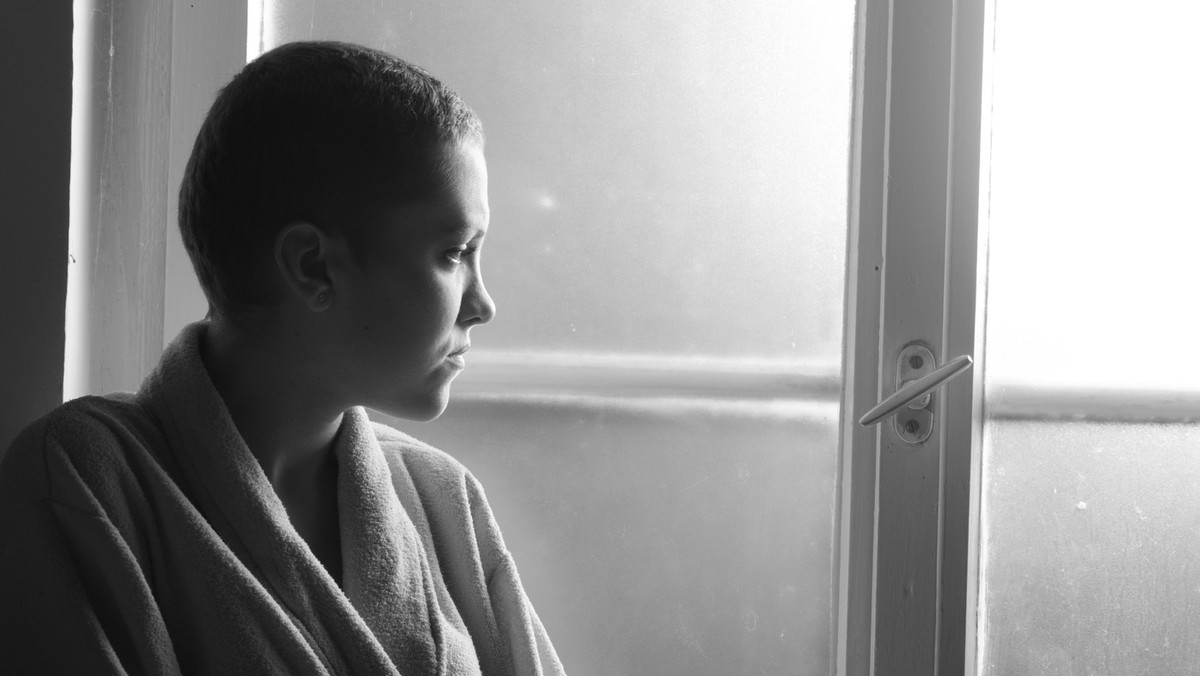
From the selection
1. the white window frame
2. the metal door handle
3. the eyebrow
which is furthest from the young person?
the metal door handle

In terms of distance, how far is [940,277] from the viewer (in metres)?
0.99

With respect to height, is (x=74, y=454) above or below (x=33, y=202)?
below

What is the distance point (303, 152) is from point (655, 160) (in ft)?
1.34

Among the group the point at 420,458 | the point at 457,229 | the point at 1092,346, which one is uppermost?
the point at 457,229

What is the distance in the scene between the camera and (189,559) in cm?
68

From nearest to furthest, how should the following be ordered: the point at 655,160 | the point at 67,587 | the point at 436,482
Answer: the point at 67,587 < the point at 436,482 < the point at 655,160

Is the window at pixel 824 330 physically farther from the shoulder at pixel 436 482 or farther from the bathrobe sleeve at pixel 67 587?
the bathrobe sleeve at pixel 67 587

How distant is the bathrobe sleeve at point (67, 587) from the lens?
2.08 ft

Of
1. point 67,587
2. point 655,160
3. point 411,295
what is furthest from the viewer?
point 655,160

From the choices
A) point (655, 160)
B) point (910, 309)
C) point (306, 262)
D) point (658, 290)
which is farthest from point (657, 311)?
point (306, 262)

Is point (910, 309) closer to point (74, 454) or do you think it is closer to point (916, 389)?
point (916, 389)

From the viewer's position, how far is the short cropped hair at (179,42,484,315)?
728 mm

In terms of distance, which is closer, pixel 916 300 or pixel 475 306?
pixel 475 306

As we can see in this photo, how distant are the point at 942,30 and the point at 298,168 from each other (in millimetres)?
670
